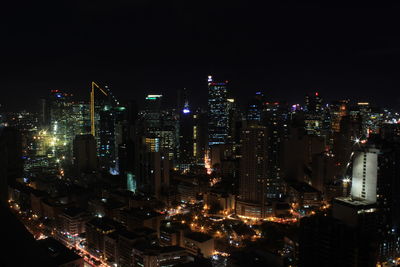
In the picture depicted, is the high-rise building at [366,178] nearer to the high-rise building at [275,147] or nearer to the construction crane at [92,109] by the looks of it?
the high-rise building at [275,147]

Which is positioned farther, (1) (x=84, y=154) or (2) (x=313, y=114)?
(2) (x=313, y=114)

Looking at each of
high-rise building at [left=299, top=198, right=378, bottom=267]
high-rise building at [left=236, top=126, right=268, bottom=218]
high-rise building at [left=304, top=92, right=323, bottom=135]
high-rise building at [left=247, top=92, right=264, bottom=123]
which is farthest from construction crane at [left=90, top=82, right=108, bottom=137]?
high-rise building at [left=299, top=198, right=378, bottom=267]

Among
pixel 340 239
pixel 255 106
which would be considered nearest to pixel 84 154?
A: pixel 255 106

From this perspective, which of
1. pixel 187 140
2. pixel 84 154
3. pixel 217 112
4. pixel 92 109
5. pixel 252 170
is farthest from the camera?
pixel 217 112

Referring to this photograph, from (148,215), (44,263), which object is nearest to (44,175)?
(148,215)

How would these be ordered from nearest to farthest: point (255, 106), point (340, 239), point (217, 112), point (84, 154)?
point (340, 239)
point (84, 154)
point (255, 106)
point (217, 112)

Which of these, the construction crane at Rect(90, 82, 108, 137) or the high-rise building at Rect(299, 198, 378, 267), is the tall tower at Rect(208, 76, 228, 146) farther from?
the high-rise building at Rect(299, 198, 378, 267)

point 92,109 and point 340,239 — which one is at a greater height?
point 92,109

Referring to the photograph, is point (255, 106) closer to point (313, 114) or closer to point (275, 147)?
point (313, 114)
